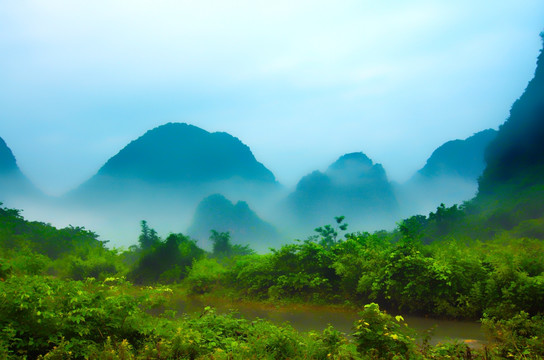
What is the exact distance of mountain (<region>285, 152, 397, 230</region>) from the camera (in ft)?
183

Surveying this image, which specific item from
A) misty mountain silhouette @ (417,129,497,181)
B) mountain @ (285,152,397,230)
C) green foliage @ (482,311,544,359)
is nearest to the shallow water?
green foliage @ (482,311,544,359)

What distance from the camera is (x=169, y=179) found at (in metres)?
73.1

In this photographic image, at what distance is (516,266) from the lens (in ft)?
29.3

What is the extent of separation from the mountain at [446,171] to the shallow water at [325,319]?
3690 cm

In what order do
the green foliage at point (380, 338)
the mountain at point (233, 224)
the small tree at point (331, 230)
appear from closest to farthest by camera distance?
the green foliage at point (380, 338) → the small tree at point (331, 230) → the mountain at point (233, 224)

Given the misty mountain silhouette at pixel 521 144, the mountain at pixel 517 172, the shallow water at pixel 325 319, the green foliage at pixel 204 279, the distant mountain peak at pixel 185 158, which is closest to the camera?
the shallow water at pixel 325 319

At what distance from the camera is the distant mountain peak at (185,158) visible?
7150 centimetres

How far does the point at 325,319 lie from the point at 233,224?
4132cm

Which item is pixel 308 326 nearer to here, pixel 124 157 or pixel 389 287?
pixel 389 287

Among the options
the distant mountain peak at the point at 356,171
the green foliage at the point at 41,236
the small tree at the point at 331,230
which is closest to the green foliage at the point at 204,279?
the small tree at the point at 331,230

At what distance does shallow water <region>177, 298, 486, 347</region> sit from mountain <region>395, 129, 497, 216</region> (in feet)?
121

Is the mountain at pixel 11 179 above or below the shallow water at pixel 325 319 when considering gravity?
above

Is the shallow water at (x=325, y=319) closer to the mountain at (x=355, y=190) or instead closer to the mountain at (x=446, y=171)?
the mountain at (x=446, y=171)

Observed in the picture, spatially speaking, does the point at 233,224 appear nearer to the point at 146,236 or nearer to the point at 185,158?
the point at 146,236
